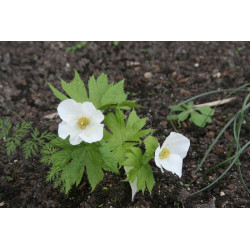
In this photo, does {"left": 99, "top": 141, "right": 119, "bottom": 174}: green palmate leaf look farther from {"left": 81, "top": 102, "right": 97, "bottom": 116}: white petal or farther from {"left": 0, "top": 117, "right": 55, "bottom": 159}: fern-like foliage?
{"left": 0, "top": 117, "right": 55, "bottom": 159}: fern-like foliage

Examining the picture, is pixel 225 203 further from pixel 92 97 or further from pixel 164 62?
pixel 164 62

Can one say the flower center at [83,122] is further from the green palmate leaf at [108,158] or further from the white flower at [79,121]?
the green palmate leaf at [108,158]

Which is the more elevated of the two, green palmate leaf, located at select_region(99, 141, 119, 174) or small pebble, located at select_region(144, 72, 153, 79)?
small pebble, located at select_region(144, 72, 153, 79)

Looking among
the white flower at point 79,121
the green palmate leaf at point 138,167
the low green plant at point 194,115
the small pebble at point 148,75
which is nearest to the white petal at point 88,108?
the white flower at point 79,121

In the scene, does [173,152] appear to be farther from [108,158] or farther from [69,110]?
[69,110]

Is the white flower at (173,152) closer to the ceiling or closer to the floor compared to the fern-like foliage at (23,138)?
closer to the ceiling

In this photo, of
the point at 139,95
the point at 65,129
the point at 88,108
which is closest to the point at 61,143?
the point at 65,129

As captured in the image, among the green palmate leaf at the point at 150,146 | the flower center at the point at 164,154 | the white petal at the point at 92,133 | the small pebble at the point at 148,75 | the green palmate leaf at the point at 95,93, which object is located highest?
the green palmate leaf at the point at 95,93

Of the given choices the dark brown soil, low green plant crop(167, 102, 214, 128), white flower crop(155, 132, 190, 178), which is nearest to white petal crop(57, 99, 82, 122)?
white flower crop(155, 132, 190, 178)
